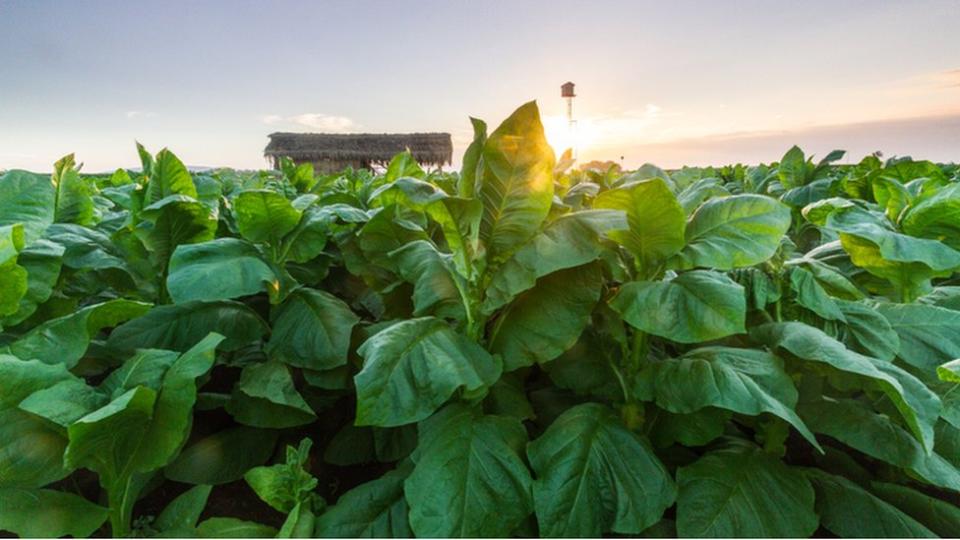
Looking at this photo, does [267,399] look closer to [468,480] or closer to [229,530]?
[229,530]

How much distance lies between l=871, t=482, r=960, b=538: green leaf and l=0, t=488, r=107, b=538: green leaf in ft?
6.39

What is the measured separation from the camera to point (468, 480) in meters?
1.25

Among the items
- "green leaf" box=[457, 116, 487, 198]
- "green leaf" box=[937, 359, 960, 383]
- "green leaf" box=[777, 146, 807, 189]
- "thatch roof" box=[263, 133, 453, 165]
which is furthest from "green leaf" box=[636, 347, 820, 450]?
"thatch roof" box=[263, 133, 453, 165]

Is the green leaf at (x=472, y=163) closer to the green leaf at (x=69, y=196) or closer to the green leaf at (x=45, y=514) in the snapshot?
the green leaf at (x=45, y=514)

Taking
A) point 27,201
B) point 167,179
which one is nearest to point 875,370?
point 167,179

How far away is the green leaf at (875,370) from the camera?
109 centimetres

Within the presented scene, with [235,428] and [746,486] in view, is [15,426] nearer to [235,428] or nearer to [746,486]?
[235,428]

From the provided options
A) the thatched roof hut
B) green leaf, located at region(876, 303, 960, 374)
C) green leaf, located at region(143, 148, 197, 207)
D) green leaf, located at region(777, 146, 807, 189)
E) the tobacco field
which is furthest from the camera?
the thatched roof hut

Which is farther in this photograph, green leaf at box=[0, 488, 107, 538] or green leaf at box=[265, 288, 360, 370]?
green leaf at box=[265, 288, 360, 370]

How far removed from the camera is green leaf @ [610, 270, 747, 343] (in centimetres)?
118

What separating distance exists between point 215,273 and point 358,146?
85.6ft

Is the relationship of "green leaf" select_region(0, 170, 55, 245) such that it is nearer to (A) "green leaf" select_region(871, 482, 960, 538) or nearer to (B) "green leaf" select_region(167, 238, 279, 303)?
(B) "green leaf" select_region(167, 238, 279, 303)

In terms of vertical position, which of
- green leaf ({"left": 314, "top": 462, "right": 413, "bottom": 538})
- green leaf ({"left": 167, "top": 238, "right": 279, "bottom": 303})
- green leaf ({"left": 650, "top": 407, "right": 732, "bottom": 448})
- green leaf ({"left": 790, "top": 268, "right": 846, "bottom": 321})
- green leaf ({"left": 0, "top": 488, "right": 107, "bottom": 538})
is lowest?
green leaf ({"left": 314, "top": 462, "right": 413, "bottom": 538})

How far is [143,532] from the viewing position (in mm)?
1405
